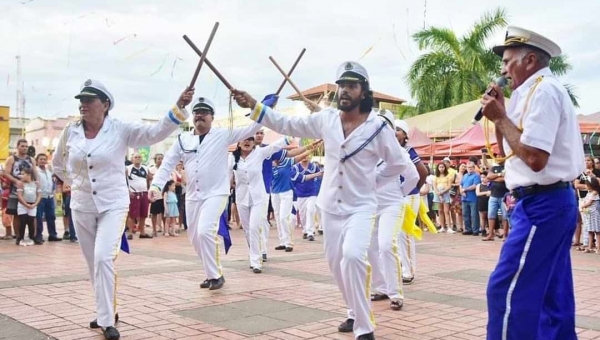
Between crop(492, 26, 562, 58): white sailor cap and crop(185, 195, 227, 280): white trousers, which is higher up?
crop(492, 26, 562, 58): white sailor cap

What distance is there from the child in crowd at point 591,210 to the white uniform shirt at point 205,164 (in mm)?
7811

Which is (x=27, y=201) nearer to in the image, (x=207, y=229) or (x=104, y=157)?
(x=207, y=229)

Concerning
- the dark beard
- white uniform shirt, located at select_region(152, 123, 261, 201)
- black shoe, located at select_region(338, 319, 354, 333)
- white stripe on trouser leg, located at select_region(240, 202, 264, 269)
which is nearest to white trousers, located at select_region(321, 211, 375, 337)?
black shoe, located at select_region(338, 319, 354, 333)

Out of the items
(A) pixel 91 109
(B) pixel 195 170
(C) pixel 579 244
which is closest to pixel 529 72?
(A) pixel 91 109

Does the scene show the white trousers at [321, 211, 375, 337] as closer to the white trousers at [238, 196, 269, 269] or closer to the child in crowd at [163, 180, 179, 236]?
the white trousers at [238, 196, 269, 269]

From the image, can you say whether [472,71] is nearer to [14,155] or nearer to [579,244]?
[579,244]

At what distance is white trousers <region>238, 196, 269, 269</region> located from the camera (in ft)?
30.0

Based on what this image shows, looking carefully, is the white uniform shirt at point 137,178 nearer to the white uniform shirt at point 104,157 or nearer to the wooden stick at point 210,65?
the white uniform shirt at point 104,157

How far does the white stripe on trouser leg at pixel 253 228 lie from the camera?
912 centimetres

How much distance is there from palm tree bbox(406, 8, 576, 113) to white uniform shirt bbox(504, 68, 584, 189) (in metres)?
27.4

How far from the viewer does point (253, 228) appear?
962 centimetres

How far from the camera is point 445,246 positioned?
13.3m

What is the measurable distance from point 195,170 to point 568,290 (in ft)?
16.5

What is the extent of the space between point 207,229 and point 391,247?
222cm
